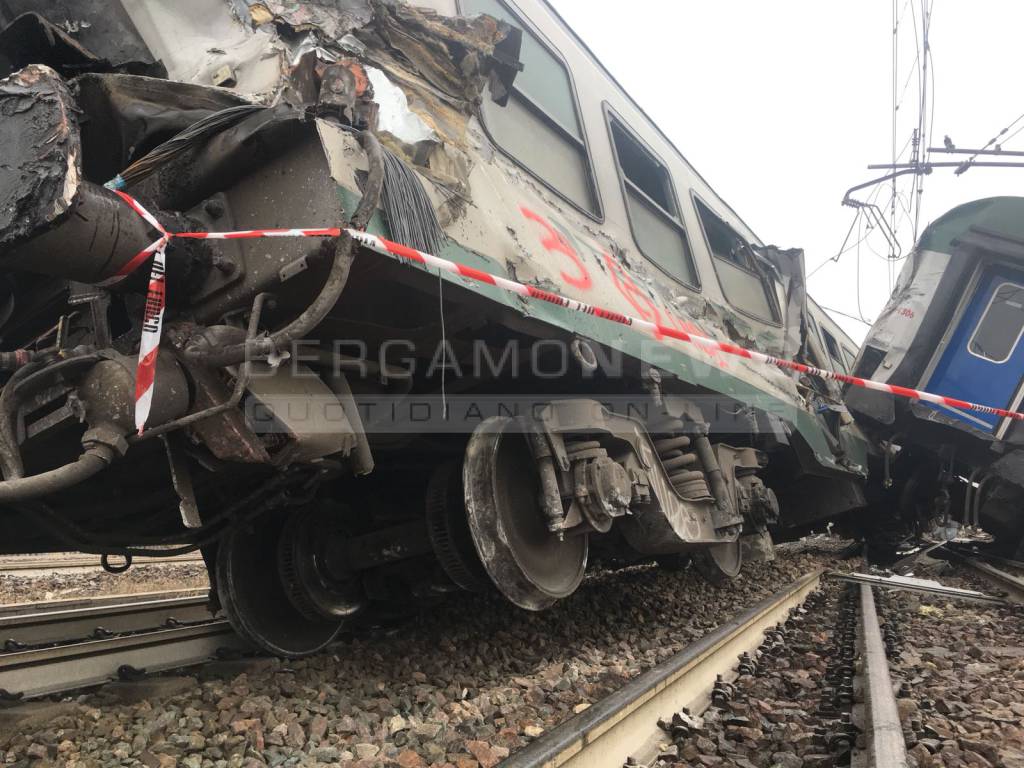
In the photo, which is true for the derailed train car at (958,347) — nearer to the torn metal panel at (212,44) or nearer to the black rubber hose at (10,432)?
the torn metal panel at (212,44)

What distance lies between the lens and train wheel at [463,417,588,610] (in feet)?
9.30

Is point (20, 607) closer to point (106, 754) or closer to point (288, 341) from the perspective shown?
point (106, 754)

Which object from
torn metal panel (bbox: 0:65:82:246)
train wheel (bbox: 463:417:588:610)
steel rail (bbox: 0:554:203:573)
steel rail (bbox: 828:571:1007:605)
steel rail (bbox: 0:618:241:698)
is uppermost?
torn metal panel (bbox: 0:65:82:246)

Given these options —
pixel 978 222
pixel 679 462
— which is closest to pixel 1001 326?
pixel 978 222

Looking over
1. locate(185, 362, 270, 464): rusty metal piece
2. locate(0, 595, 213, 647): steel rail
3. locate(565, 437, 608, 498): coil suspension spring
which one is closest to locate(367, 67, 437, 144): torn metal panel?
locate(185, 362, 270, 464): rusty metal piece

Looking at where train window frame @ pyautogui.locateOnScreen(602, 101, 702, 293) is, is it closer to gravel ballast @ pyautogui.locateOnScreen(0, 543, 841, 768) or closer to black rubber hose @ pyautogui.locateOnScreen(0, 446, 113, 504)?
gravel ballast @ pyautogui.locateOnScreen(0, 543, 841, 768)

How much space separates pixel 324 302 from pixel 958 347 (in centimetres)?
700

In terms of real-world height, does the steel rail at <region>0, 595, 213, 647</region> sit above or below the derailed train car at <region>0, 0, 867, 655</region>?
below

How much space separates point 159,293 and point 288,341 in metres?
0.40

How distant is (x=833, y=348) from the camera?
410 inches

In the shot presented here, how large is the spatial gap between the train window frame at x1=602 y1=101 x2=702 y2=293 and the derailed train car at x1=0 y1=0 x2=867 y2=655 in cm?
6

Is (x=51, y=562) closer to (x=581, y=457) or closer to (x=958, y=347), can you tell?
(x=581, y=457)

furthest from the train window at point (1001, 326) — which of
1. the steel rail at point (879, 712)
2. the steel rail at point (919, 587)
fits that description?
the steel rail at point (879, 712)

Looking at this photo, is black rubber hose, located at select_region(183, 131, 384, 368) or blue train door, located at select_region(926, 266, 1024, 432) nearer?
black rubber hose, located at select_region(183, 131, 384, 368)
